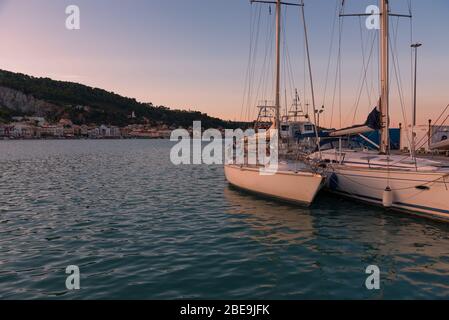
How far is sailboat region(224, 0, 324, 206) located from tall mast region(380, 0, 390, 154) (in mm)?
4804

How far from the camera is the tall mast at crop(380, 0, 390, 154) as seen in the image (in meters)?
19.5

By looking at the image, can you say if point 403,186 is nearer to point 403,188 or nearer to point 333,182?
point 403,188

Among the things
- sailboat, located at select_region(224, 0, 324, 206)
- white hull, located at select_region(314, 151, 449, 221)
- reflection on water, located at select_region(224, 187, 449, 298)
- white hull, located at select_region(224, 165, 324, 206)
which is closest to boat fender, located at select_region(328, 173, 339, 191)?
white hull, located at select_region(314, 151, 449, 221)

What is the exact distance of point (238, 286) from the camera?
330 inches

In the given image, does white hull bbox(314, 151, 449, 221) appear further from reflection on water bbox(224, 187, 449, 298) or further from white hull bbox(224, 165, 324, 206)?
white hull bbox(224, 165, 324, 206)

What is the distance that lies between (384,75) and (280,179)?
341 inches

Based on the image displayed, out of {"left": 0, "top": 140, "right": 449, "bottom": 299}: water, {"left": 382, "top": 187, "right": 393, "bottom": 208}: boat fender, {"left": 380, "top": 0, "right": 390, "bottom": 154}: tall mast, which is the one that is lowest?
{"left": 0, "top": 140, "right": 449, "bottom": 299}: water

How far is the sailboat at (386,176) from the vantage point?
14484 millimetres

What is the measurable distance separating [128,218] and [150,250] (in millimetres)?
4771

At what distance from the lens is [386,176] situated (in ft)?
53.1

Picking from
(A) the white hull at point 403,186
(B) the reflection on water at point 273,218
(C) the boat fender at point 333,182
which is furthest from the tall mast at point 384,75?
(B) the reflection on water at point 273,218

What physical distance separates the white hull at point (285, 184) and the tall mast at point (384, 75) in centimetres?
648
